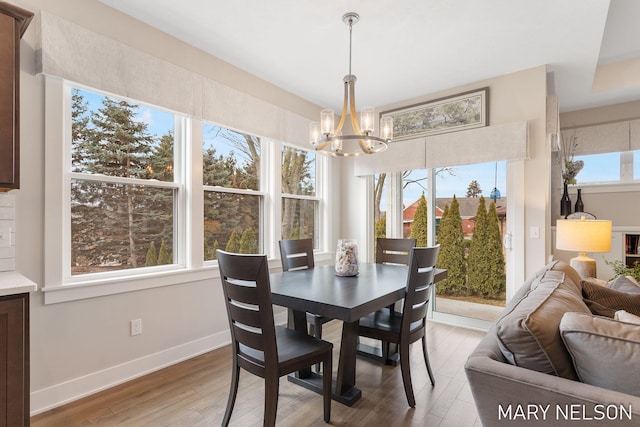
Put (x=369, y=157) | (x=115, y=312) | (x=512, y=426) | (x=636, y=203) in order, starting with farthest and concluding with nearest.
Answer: (x=369, y=157), (x=636, y=203), (x=115, y=312), (x=512, y=426)

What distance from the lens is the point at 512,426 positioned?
3.28 ft

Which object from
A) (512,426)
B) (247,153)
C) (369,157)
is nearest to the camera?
(512,426)

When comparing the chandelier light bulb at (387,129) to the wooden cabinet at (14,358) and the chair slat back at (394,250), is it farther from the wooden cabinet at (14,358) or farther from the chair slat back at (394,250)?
the wooden cabinet at (14,358)

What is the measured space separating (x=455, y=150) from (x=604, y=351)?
9.60ft

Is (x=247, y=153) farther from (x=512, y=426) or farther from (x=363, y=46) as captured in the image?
(x=512, y=426)

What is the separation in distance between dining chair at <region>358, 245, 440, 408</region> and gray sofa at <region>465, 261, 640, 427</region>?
898 millimetres

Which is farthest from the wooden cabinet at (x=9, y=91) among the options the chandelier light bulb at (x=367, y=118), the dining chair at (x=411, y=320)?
the dining chair at (x=411, y=320)

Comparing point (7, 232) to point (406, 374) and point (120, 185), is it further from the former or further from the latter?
point (406, 374)

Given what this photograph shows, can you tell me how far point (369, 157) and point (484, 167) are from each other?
1353mm

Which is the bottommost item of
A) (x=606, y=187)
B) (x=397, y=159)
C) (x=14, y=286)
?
(x=14, y=286)

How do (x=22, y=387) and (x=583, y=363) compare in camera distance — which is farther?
(x=22, y=387)

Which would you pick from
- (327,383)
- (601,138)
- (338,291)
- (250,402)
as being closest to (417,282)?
(338,291)

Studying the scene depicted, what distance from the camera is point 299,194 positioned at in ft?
13.6

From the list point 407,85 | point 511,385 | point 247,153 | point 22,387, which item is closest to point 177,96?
point 247,153
